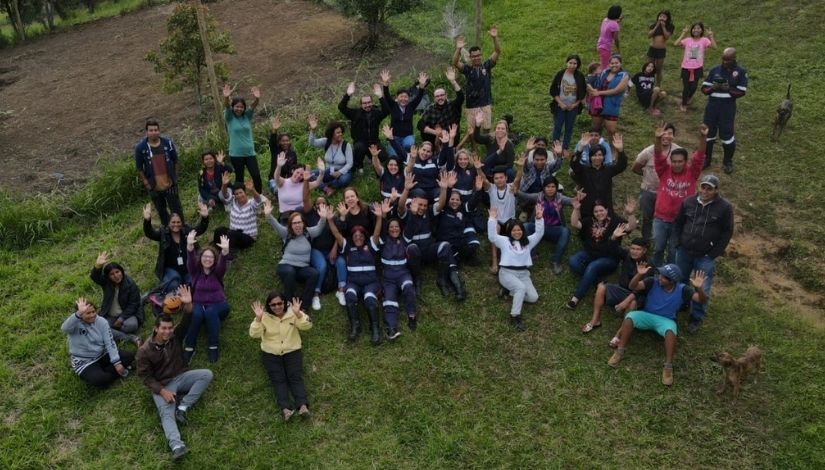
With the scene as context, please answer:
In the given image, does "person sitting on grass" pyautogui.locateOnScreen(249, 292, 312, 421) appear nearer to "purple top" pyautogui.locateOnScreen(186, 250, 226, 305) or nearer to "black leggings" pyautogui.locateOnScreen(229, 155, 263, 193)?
"purple top" pyautogui.locateOnScreen(186, 250, 226, 305)

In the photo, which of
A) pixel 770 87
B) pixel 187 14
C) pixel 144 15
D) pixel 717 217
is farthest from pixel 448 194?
pixel 144 15

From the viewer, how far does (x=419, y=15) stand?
55.6ft

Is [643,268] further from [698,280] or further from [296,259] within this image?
[296,259]

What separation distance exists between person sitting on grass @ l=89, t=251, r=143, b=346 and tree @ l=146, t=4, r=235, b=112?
563 centimetres

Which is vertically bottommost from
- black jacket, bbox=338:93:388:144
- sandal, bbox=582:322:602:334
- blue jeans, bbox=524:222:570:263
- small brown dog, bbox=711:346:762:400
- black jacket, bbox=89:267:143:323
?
sandal, bbox=582:322:602:334

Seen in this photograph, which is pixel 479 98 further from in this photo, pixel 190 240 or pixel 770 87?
pixel 770 87

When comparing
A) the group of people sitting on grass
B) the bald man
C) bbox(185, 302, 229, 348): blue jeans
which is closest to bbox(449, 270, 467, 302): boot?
the group of people sitting on grass

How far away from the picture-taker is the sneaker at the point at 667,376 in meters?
6.63

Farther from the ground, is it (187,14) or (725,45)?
(187,14)

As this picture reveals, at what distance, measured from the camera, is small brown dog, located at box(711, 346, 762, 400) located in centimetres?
629

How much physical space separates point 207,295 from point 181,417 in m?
1.43

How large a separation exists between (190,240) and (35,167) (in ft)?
19.1

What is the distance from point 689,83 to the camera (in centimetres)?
1140

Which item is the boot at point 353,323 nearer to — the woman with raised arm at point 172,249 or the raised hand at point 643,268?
the woman with raised arm at point 172,249
